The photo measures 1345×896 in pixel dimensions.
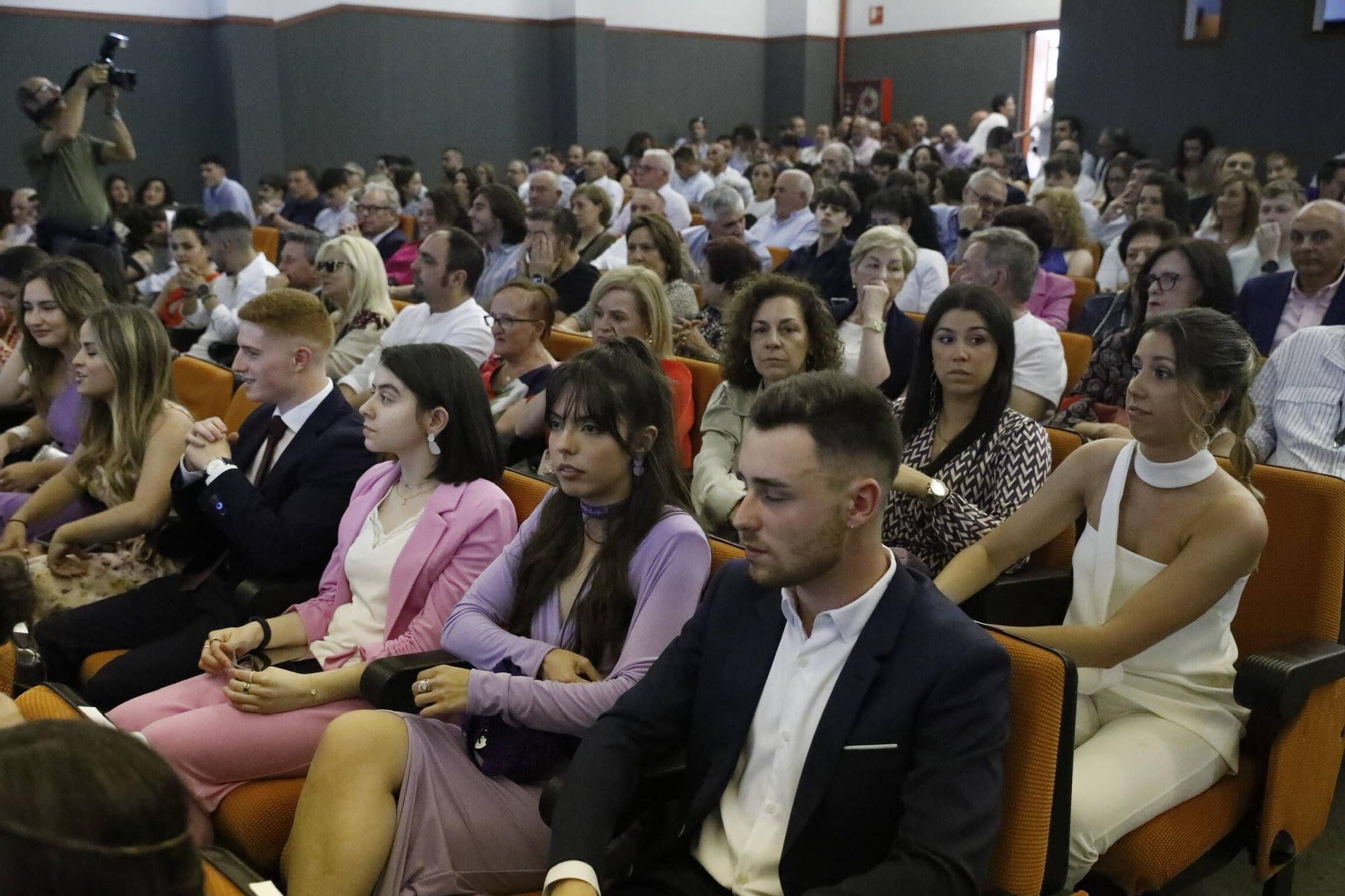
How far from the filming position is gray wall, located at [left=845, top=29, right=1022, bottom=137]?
14.2m

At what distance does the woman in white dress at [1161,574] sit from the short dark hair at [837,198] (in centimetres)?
335

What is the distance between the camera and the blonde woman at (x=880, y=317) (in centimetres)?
348

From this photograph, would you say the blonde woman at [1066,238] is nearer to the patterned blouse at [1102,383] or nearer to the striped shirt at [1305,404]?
the patterned blouse at [1102,383]

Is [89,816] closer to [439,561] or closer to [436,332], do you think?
[439,561]

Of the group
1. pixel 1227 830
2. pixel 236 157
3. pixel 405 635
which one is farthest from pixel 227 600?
pixel 236 157

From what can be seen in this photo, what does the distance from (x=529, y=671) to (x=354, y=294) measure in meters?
2.94

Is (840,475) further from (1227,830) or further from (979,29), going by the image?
(979,29)

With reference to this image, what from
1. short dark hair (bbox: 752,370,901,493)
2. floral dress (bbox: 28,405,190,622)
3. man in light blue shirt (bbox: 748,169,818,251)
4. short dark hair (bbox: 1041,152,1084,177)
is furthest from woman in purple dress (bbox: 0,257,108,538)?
short dark hair (bbox: 1041,152,1084,177)

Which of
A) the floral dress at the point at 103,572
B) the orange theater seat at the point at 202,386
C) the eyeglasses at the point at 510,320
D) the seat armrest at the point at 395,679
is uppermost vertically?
the eyeglasses at the point at 510,320

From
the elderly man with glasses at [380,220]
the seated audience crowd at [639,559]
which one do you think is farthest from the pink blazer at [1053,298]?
the elderly man with glasses at [380,220]

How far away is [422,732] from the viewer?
5.98 ft

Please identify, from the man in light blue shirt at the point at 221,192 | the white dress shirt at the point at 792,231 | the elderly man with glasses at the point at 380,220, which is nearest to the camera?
the elderly man with glasses at the point at 380,220

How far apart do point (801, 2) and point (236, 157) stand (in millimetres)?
7583

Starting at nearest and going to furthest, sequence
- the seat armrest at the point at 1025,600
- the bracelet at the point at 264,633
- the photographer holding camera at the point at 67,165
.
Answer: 1. the seat armrest at the point at 1025,600
2. the bracelet at the point at 264,633
3. the photographer holding camera at the point at 67,165
